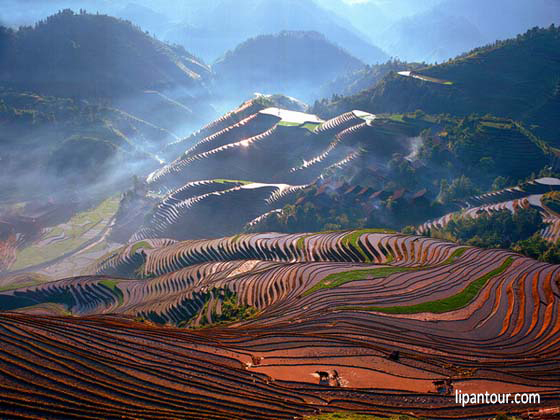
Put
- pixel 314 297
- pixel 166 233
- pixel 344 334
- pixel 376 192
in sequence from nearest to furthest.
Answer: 1. pixel 344 334
2. pixel 314 297
3. pixel 376 192
4. pixel 166 233

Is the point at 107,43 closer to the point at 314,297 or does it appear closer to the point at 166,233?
the point at 166,233

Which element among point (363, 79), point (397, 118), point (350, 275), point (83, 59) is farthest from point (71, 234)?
point (363, 79)

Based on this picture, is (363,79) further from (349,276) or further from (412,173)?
(349,276)

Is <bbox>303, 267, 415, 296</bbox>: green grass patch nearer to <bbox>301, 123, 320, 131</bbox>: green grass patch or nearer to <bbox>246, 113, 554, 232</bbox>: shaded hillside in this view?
<bbox>246, 113, 554, 232</bbox>: shaded hillside

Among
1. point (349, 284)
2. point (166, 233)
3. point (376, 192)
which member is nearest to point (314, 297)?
point (349, 284)

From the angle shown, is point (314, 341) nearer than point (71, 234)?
Yes
